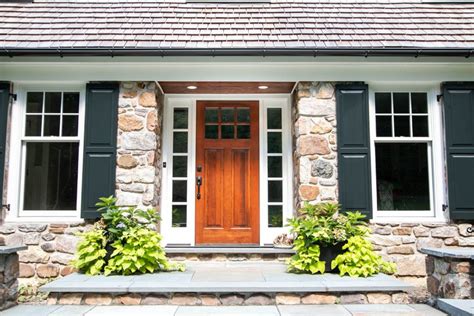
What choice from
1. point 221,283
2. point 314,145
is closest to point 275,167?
point 314,145

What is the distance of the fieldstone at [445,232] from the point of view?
15.6ft

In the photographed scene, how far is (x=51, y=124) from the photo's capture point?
5055mm

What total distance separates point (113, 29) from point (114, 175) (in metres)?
2.02

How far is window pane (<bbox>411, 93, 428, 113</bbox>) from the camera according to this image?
5082 mm

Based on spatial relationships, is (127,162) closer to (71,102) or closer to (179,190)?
A: (179,190)

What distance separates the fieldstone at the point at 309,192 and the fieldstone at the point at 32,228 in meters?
3.26

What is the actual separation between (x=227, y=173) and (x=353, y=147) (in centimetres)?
181

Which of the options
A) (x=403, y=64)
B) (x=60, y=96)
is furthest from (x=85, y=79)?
(x=403, y=64)

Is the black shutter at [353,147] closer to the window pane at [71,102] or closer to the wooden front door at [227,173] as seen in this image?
the wooden front door at [227,173]

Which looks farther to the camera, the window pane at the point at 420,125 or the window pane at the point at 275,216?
the window pane at the point at 275,216

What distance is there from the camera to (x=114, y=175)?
15.8 ft

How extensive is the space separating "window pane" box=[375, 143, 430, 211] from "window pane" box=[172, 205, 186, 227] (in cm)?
269

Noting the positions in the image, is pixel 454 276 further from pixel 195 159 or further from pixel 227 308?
→ pixel 195 159

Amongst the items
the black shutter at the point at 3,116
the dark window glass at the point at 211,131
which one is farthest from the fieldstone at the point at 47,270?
the dark window glass at the point at 211,131
